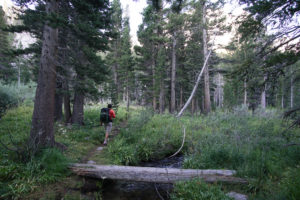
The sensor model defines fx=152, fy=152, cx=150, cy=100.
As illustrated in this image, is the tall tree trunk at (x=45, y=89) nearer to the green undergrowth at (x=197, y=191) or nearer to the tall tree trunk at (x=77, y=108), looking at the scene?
the green undergrowth at (x=197, y=191)

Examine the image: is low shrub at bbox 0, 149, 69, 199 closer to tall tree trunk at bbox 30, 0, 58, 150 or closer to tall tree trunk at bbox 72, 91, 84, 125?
tall tree trunk at bbox 30, 0, 58, 150

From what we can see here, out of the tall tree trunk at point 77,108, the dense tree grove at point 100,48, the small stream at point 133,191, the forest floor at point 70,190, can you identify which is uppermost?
the dense tree grove at point 100,48

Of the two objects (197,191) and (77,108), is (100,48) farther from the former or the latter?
(197,191)

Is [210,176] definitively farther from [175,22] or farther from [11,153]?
[175,22]

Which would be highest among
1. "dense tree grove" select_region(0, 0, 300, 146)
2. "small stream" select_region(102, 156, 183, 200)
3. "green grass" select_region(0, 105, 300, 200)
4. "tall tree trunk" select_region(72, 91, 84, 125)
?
"dense tree grove" select_region(0, 0, 300, 146)

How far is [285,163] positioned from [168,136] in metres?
5.19

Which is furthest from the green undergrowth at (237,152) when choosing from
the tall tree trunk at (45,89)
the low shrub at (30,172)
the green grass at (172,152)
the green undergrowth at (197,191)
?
the tall tree trunk at (45,89)

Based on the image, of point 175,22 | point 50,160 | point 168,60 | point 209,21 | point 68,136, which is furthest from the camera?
point 168,60

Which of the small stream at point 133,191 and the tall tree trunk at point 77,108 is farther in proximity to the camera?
the tall tree trunk at point 77,108

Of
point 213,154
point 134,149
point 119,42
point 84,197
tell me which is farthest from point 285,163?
point 119,42

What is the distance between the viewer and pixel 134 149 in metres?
7.16

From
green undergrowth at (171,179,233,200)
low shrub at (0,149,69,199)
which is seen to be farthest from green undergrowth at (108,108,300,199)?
low shrub at (0,149,69,199)

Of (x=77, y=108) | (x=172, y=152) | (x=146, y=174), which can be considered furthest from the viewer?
(x=77, y=108)

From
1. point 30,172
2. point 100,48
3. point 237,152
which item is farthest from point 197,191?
point 100,48
